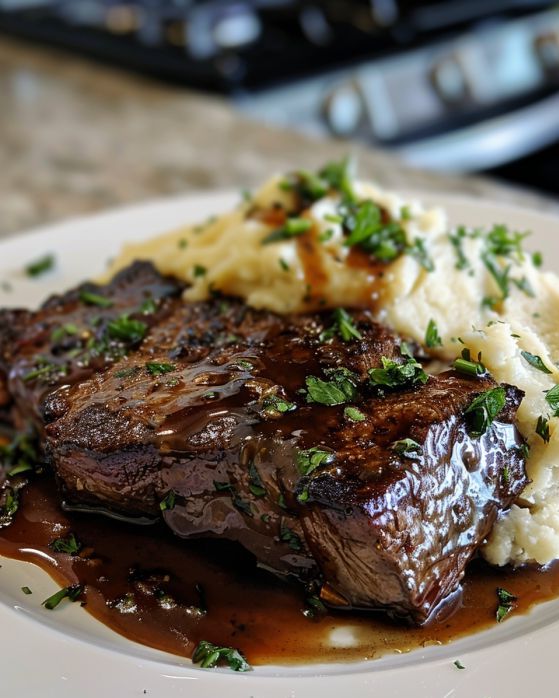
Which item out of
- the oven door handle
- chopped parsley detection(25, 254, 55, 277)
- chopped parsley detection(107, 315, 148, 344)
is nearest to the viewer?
chopped parsley detection(107, 315, 148, 344)

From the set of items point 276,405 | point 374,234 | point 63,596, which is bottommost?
point 63,596

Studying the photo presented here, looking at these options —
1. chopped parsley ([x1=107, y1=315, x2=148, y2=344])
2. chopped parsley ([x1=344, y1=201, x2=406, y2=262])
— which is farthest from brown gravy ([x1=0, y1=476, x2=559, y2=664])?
chopped parsley ([x1=344, y1=201, x2=406, y2=262])

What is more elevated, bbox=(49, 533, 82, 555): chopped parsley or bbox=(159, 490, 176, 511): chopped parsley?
bbox=(159, 490, 176, 511): chopped parsley

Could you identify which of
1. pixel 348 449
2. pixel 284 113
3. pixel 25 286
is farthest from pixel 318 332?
pixel 284 113

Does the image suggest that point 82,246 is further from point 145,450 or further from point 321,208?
point 145,450

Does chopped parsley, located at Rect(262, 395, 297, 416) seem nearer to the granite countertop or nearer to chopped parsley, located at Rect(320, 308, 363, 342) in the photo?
chopped parsley, located at Rect(320, 308, 363, 342)

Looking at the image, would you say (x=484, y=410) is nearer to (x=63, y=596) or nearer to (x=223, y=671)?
(x=223, y=671)

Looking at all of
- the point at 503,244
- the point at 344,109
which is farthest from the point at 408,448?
the point at 344,109
